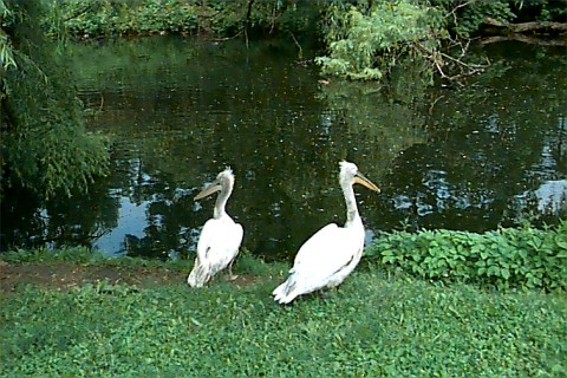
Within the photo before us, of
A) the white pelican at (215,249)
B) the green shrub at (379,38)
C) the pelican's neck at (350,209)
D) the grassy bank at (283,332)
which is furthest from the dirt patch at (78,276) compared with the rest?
the green shrub at (379,38)

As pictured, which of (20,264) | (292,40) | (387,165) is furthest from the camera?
(292,40)

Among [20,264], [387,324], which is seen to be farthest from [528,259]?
[20,264]

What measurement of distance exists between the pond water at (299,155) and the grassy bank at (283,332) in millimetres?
2848

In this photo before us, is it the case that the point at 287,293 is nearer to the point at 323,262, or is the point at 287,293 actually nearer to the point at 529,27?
the point at 323,262

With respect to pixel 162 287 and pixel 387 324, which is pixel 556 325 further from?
pixel 162 287

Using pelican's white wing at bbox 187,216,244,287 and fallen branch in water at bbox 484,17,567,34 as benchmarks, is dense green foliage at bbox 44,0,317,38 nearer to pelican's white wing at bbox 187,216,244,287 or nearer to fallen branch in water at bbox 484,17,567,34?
fallen branch in water at bbox 484,17,567,34

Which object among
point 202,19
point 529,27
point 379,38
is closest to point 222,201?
point 379,38

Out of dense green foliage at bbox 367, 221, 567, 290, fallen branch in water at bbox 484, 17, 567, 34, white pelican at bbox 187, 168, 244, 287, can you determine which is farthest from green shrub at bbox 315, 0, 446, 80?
white pelican at bbox 187, 168, 244, 287

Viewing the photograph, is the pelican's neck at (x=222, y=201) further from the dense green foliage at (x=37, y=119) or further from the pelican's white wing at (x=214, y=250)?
the dense green foliage at (x=37, y=119)

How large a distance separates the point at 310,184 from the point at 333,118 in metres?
3.91

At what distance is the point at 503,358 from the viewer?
423 centimetres

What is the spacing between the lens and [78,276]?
6.40m

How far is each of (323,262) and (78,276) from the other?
2491mm

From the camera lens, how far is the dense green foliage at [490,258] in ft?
19.2
